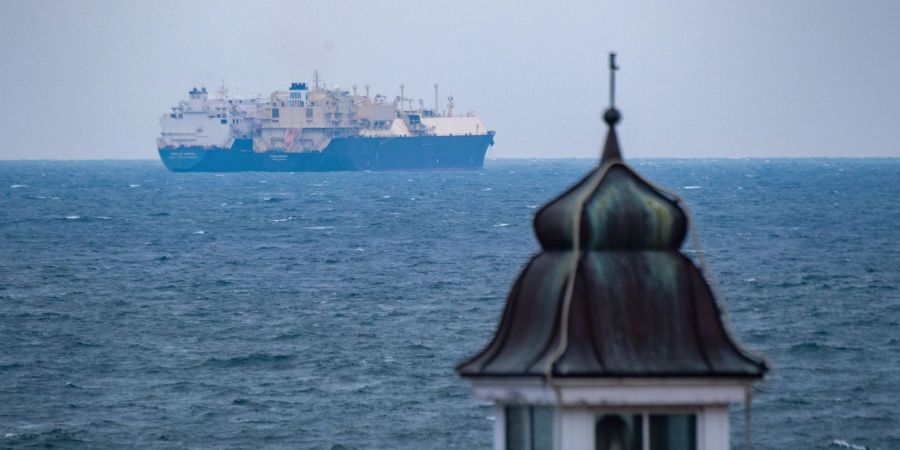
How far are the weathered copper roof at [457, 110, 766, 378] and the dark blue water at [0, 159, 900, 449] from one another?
3.21m

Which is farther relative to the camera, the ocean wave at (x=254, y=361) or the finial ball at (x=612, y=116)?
the ocean wave at (x=254, y=361)

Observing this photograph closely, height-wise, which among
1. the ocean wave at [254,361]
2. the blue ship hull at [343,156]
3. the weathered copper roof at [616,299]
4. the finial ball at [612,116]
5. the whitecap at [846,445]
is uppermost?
the finial ball at [612,116]

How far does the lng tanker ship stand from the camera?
542 ft

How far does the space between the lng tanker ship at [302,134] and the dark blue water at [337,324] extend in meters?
73.2

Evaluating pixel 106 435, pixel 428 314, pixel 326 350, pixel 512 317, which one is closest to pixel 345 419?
pixel 106 435

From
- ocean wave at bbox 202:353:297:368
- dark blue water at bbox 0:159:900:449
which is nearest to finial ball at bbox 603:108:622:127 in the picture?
dark blue water at bbox 0:159:900:449

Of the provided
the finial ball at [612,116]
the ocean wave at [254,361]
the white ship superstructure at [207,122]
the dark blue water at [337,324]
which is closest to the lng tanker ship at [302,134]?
the white ship superstructure at [207,122]

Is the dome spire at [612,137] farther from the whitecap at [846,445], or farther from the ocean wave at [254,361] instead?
the ocean wave at [254,361]

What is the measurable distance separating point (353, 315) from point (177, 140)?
12809 centimetres

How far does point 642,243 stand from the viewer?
3943mm

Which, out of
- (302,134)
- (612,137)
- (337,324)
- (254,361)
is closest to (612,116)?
(612,137)

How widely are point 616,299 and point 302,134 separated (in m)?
163

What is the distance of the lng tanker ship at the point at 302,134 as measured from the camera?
542ft

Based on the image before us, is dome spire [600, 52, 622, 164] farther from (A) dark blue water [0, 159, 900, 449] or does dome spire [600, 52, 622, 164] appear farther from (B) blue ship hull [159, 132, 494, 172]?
(B) blue ship hull [159, 132, 494, 172]
